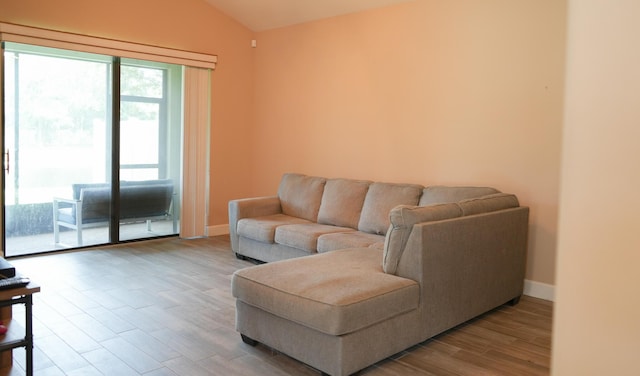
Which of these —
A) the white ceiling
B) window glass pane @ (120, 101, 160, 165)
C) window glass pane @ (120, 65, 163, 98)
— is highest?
the white ceiling

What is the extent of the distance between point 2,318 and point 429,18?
4042 millimetres

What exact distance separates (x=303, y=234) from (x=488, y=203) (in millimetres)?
1649

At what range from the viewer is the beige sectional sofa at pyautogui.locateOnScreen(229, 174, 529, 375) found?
2576 millimetres

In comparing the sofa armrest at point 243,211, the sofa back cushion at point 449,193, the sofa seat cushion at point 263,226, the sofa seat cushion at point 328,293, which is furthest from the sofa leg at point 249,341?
the sofa armrest at point 243,211

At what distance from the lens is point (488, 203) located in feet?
11.9

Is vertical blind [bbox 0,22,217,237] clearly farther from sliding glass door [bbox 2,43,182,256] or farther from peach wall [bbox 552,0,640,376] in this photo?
peach wall [bbox 552,0,640,376]

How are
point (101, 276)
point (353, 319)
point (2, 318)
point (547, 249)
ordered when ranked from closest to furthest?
point (353, 319)
point (2, 318)
point (547, 249)
point (101, 276)

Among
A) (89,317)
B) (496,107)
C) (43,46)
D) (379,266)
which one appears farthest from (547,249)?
(43,46)

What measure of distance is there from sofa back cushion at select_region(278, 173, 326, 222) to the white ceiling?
1811mm

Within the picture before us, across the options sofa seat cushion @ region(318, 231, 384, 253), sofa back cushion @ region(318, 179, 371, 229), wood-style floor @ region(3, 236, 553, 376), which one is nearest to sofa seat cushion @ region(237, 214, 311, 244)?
sofa back cushion @ region(318, 179, 371, 229)

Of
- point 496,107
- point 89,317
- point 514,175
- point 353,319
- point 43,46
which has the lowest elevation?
point 89,317

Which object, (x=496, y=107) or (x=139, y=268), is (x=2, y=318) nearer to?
(x=139, y=268)

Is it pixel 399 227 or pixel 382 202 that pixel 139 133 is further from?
pixel 399 227

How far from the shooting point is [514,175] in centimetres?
419
